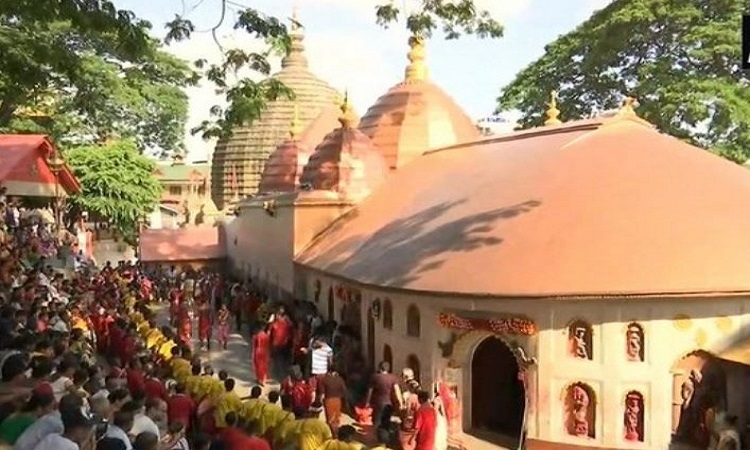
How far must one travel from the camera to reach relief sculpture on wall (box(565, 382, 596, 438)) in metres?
13.1

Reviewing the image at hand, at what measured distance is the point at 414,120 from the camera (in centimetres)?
2661

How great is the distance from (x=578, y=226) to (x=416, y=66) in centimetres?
1521

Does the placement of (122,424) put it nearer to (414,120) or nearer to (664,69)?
(414,120)

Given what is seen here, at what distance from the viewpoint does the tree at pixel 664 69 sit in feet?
87.1

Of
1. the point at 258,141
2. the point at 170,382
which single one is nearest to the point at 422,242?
the point at 170,382

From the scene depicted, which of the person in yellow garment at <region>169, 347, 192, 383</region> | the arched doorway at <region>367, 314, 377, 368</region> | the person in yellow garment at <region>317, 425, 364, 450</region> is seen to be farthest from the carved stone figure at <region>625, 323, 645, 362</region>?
the person in yellow garment at <region>169, 347, 192, 383</region>

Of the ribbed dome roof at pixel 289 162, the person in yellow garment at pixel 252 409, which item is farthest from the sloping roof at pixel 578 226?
the ribbed dome roof at pixel 289 162

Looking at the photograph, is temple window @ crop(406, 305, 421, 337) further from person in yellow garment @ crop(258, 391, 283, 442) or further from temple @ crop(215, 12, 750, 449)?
person in yellow garment @ crop(258, 391, 283, 442)

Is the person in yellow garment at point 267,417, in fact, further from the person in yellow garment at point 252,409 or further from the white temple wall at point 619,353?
the white temple wall at point 619,353

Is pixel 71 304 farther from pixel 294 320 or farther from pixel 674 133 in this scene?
pixel 674 133

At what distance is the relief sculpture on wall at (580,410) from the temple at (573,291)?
18 millimetres

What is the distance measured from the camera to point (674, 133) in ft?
90.7

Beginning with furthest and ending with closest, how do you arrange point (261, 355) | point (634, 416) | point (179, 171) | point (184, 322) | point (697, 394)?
point (179, 171)
point (184, 322)
point (261, 355)
point (697, 394)
point (634, 416)

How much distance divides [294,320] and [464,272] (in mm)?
6996
